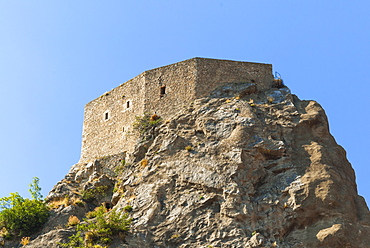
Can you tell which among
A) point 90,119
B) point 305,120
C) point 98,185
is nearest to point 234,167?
point 305,120

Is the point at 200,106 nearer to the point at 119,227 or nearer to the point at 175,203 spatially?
the point at 175,203

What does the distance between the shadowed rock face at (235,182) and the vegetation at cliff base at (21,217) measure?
721 millimetres

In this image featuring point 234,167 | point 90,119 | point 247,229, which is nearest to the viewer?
point 247,229

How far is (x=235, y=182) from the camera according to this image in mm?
29531

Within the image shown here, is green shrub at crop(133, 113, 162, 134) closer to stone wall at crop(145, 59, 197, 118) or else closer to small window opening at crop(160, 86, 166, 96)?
stone wall at crop(145, 59, 197, 118)

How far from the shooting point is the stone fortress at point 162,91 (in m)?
35.5

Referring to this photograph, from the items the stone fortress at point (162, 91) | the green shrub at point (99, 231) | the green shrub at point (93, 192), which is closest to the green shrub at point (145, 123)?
the stone fortress at point (162, 91)

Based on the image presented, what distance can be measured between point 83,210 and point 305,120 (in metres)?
13.0

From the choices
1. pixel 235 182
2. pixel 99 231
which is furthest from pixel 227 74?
pixel 99 231

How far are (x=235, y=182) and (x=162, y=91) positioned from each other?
9116 millimetres

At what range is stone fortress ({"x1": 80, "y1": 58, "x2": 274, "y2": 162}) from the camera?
116ft

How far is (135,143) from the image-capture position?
114 ft

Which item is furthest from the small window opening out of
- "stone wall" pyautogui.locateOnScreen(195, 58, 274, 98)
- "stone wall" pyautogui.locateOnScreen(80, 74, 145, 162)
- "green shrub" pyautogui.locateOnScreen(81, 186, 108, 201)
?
"green shrub" pyautogui.locateOnScreen(81, 186, 108, 201)

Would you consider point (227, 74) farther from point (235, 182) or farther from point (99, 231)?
point (99, 231)
